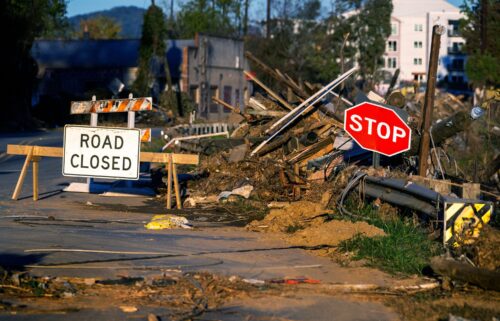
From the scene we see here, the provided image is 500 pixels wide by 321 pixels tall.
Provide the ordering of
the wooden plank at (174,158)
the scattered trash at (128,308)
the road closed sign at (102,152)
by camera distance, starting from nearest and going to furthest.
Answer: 1. the scattered trash at (128,308)
2. the road closed sign at (102,152)
3. the wooden plank at (174,158)

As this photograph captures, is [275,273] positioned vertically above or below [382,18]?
below

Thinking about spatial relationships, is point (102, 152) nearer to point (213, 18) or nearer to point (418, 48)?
point (213, 18)

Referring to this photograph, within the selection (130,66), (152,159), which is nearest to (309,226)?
(152,159)

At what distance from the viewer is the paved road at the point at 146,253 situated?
827 cm

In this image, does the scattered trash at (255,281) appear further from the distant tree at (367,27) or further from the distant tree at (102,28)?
the distant tree at (102,28)

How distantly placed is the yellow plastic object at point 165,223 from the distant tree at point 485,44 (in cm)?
3723

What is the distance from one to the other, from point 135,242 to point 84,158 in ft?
12.6

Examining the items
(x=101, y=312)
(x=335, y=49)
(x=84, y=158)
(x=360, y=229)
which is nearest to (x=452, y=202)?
(x=360, y=229)

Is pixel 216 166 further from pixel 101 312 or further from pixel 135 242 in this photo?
pixel 101 312

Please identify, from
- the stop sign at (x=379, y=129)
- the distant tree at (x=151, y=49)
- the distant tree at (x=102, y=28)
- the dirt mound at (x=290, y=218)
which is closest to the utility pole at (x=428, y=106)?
the stop sign at (x=379, y=129)

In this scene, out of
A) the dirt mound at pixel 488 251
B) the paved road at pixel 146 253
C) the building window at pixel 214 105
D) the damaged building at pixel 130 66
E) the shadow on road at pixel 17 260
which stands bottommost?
the paved road at pixel 146 253

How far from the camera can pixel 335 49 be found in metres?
80.2

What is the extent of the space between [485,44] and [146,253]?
43125 mm

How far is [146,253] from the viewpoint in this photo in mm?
10523
